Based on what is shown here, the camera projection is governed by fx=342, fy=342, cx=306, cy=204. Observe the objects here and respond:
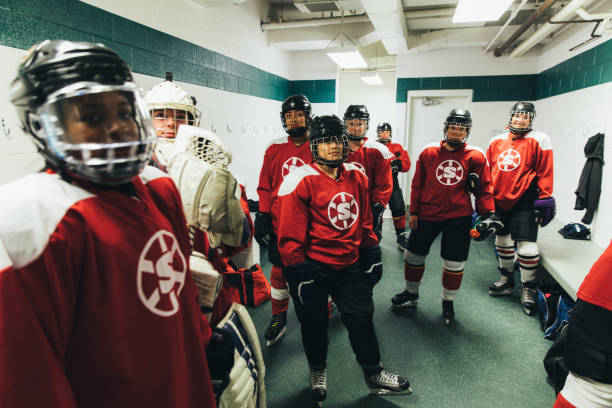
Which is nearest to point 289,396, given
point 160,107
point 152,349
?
point 152,349


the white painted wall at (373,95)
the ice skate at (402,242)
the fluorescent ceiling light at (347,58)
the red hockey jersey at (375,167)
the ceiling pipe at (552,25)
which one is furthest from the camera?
the white painted wall at (373,95)

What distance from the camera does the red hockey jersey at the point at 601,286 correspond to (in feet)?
2.85

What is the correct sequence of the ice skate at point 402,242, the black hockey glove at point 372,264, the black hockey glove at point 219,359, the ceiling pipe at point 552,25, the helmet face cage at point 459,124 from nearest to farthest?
the black hockey glove at point 219,359
the black hockey glove at point 372,264
the helmet face cage at point 459,124
the ceiling pipe at point 552,25
the ice skate at point 402,242

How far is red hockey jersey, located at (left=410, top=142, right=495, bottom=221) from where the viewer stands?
2621mm

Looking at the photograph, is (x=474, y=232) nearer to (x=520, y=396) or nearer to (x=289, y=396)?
(x=520, y=396)

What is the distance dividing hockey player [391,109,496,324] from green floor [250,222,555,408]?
27 cm

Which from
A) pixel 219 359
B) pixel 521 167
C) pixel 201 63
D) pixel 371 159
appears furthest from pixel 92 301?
pixel 201 63

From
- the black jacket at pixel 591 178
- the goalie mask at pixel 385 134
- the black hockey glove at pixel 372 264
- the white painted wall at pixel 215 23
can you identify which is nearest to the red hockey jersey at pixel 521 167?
the black jacket at pixel 591 178

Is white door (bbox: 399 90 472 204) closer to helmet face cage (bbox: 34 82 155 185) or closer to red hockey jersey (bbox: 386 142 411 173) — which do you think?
red hockey jersey (bbox: 386 142 411 173)

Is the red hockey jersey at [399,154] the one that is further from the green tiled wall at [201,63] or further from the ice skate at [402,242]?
the green tiled wall at [201,63]

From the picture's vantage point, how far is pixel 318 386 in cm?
197

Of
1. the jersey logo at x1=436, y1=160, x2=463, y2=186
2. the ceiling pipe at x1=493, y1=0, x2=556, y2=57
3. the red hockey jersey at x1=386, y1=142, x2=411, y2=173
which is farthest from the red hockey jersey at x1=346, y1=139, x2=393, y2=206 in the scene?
the ceiling pipe at x1=493, y1=0, x2=556, y2=57

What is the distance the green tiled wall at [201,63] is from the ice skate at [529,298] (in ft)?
7.88

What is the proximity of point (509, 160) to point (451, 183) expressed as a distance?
843mm
